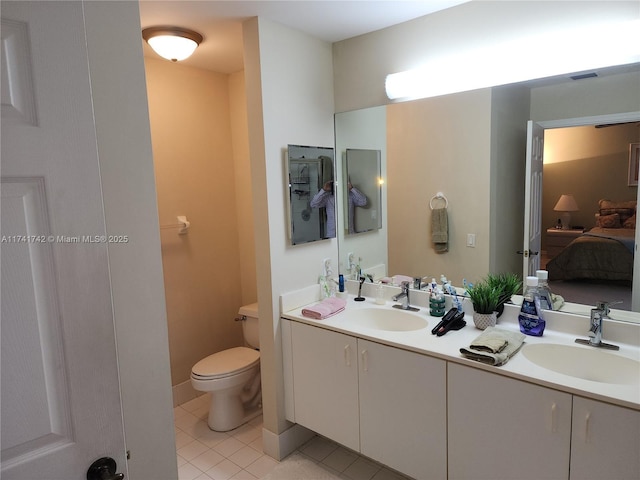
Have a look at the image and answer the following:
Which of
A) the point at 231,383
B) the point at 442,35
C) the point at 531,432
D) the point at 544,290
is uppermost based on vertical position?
the point at 442,35

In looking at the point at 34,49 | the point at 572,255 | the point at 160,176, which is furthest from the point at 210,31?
the point at 572,255

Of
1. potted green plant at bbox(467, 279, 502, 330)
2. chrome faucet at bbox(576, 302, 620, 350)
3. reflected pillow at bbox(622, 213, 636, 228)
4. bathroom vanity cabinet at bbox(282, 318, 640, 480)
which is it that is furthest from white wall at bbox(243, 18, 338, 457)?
reflected pillow at bbox(622, 213, 636, 228)

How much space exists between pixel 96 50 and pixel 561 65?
1814 millimetres

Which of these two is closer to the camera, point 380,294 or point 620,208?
point 620,208

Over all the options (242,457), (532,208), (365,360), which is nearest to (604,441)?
(365,360)

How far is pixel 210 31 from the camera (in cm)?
226

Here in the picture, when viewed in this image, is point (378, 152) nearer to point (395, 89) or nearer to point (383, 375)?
point (395, 89)

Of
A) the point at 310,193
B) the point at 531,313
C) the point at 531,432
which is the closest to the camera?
the point at 531,432

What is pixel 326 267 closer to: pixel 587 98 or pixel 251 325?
pixel 251 325

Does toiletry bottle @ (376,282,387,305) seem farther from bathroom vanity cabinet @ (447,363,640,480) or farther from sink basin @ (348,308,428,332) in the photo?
bathroom vanity cabinet @ (447,363,640,480)

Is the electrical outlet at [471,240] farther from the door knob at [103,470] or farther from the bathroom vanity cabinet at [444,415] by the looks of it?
the door knob at [103,470]

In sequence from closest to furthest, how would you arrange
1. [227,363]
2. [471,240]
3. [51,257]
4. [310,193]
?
[51,257] < [471,240] < [310,193] < [227,363]

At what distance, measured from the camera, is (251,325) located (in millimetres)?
2967

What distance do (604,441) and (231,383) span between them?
6.42 ft
